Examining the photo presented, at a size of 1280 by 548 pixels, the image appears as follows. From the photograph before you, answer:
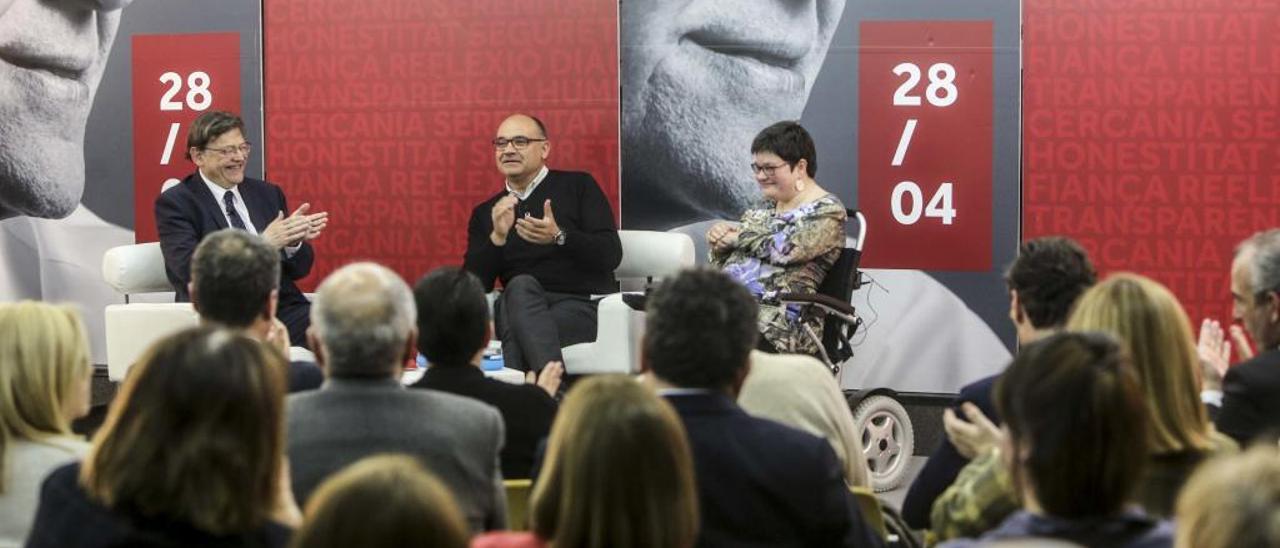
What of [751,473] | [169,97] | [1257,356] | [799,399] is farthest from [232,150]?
[751,473]

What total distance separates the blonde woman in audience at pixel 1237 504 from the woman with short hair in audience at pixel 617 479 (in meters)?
0.69

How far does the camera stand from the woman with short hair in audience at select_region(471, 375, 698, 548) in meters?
2.14

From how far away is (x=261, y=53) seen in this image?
7578 mm

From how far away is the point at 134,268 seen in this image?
716cm

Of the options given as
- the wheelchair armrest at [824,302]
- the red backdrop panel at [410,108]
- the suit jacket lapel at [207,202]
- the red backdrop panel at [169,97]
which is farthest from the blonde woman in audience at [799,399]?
the red backdrop panel at [169,97]

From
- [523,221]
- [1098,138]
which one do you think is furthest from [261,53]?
[1098,138]

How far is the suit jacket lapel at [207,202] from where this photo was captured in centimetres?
684

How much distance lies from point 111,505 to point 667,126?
5001 mm

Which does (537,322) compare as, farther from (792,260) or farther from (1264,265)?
(1264,265)

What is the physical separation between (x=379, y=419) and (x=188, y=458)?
0.80 m

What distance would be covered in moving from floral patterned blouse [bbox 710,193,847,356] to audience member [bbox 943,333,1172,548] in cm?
399

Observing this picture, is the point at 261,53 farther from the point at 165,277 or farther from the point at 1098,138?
the point at 1098,138

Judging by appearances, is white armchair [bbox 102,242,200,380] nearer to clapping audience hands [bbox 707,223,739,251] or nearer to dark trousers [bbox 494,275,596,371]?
dark trousers [bbox 494,275,596,371]

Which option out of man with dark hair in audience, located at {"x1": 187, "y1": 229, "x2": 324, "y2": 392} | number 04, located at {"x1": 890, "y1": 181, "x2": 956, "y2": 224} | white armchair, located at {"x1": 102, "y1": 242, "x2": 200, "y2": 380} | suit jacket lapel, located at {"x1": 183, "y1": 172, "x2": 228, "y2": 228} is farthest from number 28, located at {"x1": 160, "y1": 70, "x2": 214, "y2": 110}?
man with dark hair in audience, located at {"x1": 187, "y1": 229, "x2": 324, "y2": 392}
